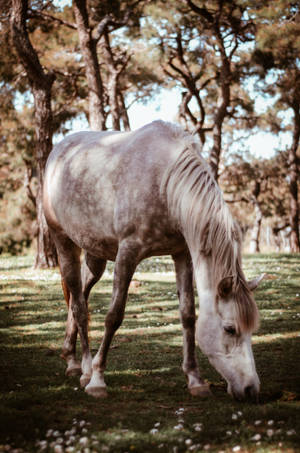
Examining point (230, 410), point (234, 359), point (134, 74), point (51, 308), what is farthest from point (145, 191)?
A: point (134, 74)

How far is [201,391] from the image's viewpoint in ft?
15.4

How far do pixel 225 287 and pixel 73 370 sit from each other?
93.2 inches

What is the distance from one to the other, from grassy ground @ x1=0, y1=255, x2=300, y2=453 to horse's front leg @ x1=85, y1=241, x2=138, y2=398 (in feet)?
0.41

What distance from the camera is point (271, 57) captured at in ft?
70.4

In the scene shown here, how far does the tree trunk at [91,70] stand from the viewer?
48.4 feet

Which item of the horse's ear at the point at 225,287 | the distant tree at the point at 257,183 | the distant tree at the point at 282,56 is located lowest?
the horse's ear at the point at 225,287

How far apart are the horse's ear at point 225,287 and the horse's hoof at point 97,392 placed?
58.6 inches

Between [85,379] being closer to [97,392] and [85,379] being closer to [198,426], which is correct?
[97,392]

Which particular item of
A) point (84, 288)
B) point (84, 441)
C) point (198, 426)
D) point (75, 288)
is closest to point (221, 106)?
point (84, 288)

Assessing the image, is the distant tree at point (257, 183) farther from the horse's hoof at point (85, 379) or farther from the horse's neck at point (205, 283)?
the horse's neck at point (205, 283)

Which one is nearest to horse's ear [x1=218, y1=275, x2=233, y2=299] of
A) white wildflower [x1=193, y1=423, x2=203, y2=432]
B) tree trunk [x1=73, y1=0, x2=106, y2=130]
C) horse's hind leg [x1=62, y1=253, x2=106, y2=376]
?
white wildflower [x1=193, y1=423, x2=203, y2=432]

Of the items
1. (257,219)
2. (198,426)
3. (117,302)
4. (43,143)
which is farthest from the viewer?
(257,219)

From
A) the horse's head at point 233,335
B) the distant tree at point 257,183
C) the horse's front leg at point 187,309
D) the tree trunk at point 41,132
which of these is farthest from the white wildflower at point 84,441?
the distant tree at point 257,183

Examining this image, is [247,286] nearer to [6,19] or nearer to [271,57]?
[6,19]
